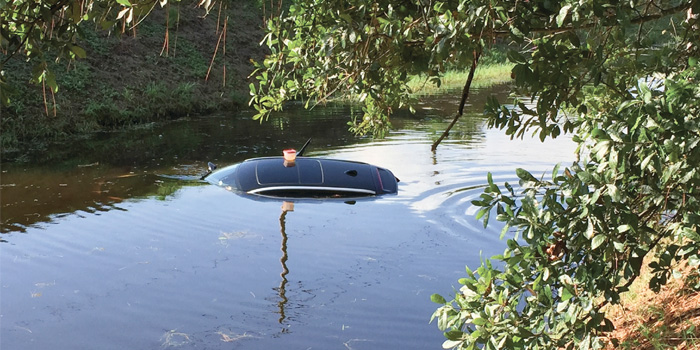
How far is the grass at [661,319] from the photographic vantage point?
5.73 m

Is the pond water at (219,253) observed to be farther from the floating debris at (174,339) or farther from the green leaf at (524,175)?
the green leaf at (524,175)

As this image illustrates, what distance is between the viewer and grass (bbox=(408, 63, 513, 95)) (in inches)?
1264

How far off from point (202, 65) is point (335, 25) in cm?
2486

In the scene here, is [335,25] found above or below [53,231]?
above

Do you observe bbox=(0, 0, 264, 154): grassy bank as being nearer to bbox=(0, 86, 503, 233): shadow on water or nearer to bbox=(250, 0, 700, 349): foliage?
bbox=(0, 86, 503, 233): shadow on water

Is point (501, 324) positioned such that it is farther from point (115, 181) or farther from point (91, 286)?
point (115, 181)

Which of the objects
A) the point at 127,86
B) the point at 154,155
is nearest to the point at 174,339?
the point at 154,155

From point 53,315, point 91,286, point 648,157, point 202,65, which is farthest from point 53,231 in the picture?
point 202,65

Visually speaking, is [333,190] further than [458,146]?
No

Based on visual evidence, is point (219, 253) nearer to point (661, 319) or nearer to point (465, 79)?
point (661, 319)

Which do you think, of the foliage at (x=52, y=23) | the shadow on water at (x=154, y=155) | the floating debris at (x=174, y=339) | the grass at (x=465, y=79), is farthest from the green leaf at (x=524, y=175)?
the grass at (x=465, y=79)

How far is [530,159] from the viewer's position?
1827cm

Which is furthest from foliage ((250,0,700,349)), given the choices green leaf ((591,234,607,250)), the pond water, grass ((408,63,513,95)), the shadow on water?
grass ((408,63,513,95))

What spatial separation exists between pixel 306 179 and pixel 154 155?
6.31m
